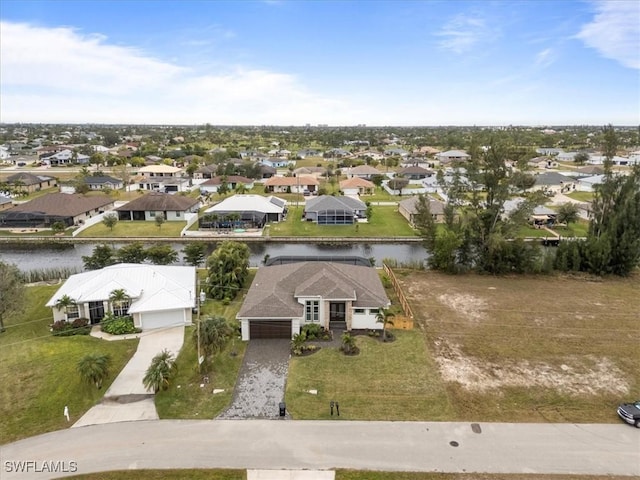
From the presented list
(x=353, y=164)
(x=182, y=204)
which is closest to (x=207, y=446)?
(x=182, y=204)

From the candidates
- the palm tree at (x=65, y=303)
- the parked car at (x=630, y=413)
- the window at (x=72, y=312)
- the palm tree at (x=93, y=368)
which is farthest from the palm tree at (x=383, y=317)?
the window at (x=72, y=312)

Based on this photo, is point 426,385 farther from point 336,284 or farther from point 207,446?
point 207,446

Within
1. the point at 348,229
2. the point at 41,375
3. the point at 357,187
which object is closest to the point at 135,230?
the point at 348,229

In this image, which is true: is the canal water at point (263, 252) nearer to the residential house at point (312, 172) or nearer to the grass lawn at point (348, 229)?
the grass lawn at point (348, 229)

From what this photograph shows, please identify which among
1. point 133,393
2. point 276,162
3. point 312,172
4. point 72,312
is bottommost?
point 133,393

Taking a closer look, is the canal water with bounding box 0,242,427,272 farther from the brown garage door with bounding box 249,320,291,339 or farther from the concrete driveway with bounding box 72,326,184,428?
the concrete driveway with bounding box 72,326,184,428

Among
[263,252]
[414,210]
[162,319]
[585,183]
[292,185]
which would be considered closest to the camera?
[162,319]

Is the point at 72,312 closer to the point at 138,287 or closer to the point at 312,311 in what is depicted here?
the point at 138,287
